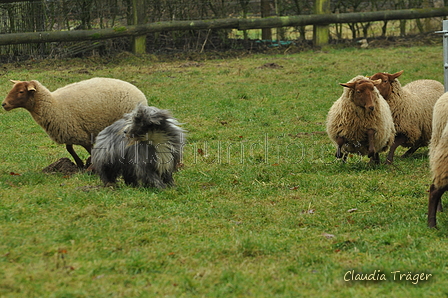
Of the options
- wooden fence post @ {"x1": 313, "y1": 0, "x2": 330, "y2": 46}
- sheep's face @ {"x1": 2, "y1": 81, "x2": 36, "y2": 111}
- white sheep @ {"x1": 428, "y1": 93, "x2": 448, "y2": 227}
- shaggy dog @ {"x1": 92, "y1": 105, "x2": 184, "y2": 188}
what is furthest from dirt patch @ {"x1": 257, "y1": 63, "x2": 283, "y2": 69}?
white sheep @ {"x1": 428, "y1": 93, "x2": 448, "y2": 227}

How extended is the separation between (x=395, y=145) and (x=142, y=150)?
4.43 metres

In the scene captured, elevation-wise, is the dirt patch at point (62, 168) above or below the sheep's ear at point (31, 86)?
below

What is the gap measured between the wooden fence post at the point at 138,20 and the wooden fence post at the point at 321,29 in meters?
6.20

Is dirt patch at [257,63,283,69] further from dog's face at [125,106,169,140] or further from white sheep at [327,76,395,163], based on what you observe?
dog's face at [125,106,169,140]

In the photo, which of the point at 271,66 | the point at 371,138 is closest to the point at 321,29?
the point at 271,66

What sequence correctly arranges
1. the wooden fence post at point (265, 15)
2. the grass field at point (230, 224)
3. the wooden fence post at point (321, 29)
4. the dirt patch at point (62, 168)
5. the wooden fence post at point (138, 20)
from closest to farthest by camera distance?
the grass field at point (230, 224) → the dirt patch at point (62, 168) → the wooden fence post at point (138, 20) → the wooden fence post at point (321, 29) → the wooden fence post at point (265, 15)

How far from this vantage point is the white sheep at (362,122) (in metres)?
9.01

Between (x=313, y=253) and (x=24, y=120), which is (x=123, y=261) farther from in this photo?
(x=24, y=120)

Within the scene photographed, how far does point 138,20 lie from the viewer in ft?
61.7

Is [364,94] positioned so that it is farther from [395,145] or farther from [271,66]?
[271,66]

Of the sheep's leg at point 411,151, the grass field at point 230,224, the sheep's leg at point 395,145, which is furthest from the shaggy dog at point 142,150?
the sheep's leg at point 411,151

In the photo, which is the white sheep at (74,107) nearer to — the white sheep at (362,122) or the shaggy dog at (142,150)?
the shaggy dog at (142,150)

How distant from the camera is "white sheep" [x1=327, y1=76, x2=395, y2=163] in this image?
9.01 m

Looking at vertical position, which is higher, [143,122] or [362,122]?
[143,122]
